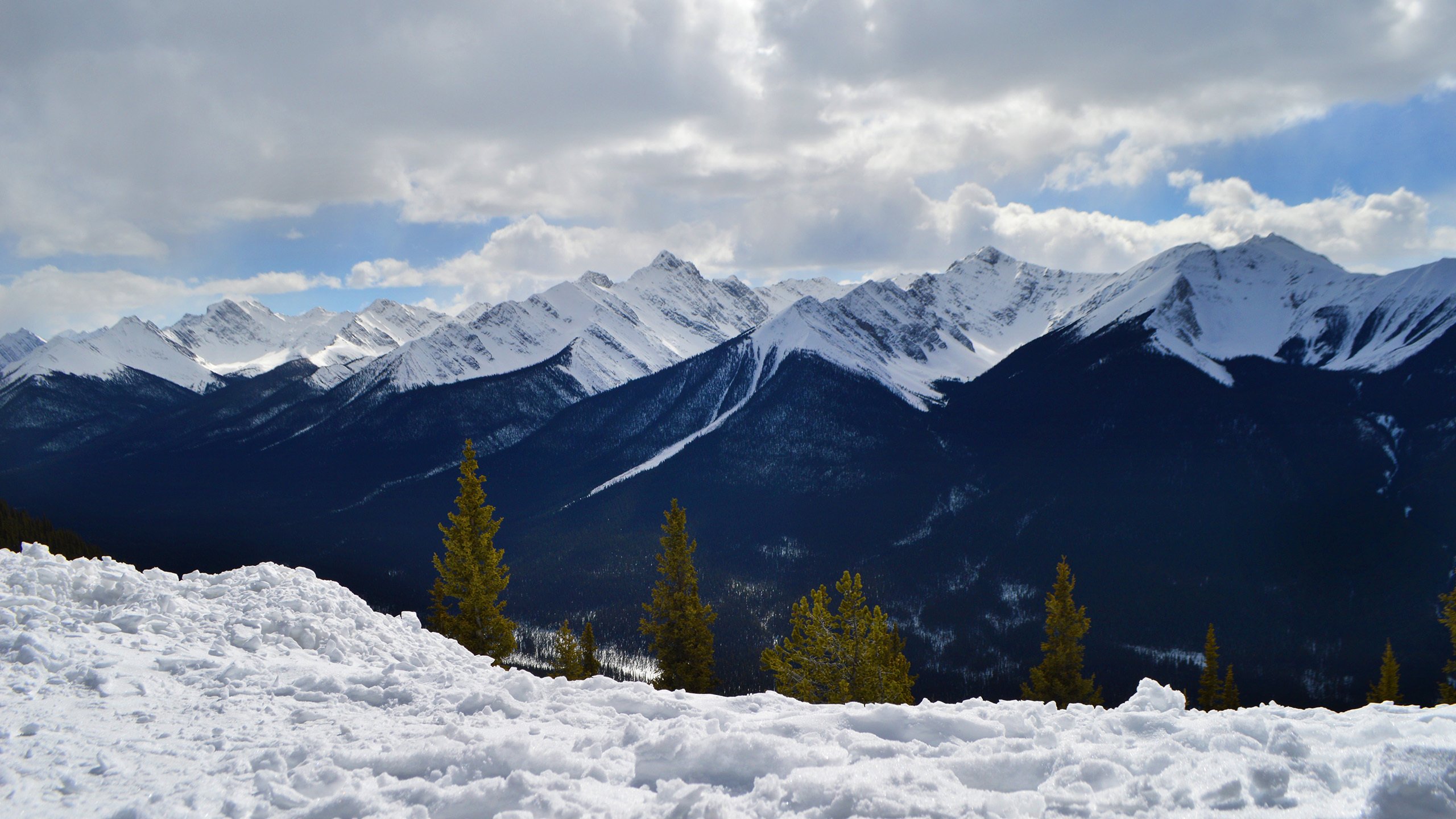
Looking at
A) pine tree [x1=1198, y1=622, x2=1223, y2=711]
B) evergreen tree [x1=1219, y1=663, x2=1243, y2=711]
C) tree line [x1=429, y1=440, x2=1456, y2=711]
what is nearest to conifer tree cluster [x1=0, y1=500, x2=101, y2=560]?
tree line [x1=429, y1=440, x2=1456, y2=711]

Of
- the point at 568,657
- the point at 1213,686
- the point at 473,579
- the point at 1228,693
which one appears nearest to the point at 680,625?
the point at 568,657

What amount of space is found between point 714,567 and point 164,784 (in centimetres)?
13975

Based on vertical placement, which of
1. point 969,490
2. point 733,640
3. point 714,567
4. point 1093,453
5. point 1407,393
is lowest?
point 733,640

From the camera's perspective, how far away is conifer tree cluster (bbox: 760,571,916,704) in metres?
23.4

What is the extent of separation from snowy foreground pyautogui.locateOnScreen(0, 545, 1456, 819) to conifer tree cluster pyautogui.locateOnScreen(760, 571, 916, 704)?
42.7ft

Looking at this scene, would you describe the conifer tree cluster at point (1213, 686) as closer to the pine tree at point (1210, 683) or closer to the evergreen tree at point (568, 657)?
the pine tree at point (1210, 683)

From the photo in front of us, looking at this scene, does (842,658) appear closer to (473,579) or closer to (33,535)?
(473,579)

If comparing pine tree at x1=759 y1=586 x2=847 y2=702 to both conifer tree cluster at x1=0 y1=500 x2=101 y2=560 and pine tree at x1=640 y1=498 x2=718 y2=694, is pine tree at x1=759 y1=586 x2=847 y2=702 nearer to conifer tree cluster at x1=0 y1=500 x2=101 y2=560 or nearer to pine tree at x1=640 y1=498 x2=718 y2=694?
pine tree at x1=640 y1=498 x2=718 y2=694

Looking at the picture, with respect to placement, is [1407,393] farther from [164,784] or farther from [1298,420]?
[164,784]

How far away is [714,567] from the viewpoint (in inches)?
5684

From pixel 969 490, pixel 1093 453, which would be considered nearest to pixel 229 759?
pixel 969 490

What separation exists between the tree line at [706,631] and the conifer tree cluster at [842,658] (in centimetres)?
4

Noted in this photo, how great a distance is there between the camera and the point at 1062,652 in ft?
116

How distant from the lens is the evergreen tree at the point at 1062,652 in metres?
35.4
